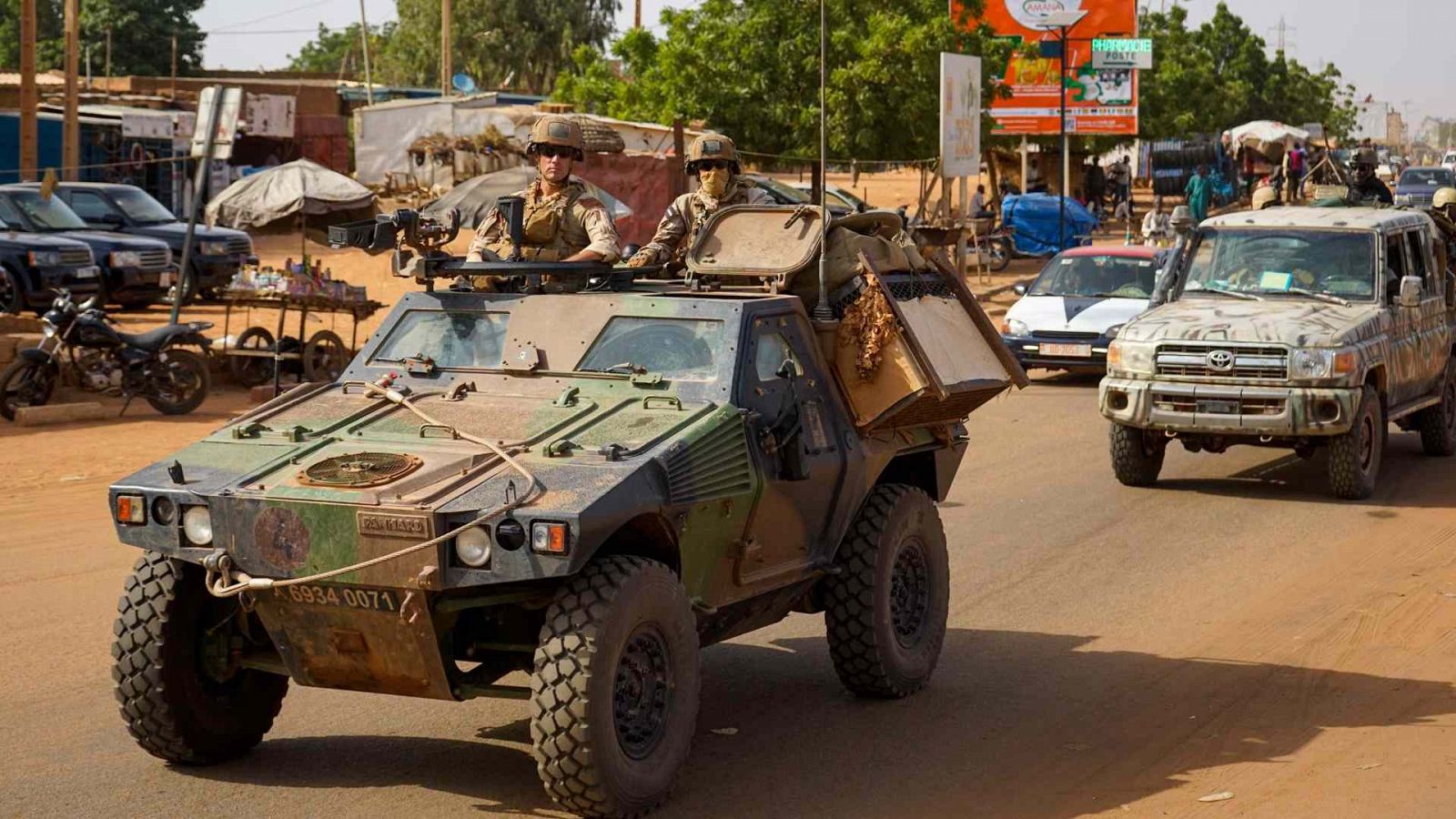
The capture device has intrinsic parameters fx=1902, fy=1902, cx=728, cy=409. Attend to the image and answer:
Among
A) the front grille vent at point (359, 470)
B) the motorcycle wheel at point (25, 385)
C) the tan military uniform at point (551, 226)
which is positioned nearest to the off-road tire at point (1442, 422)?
the tan military uniform at point (551, 226)

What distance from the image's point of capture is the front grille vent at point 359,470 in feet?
19.8

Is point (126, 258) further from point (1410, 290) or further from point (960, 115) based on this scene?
point (1410, 290)

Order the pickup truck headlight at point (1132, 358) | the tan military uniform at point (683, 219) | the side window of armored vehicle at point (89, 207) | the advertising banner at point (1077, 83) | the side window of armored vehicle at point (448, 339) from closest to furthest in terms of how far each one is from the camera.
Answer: the side window of armored vehicle at point (448, 339) → the tan military uniform at point (683, 219) → the pickup truck headlight at point (1132, 358) → the side window of armored vehicle at point (89, 207) → the advertising banner at point (1077, 83)

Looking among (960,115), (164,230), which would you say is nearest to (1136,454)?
(960,115)

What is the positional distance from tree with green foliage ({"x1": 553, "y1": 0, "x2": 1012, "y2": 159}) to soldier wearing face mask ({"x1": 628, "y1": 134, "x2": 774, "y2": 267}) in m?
19.2

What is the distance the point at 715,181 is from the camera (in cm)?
920

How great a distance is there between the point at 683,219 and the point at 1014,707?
2.86 metres

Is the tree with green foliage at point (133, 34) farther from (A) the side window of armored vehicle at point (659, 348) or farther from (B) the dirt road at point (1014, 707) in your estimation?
(A) the side window of armored vehicle at point (659, 348)

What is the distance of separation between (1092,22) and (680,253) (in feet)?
135

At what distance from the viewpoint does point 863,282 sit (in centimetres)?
779

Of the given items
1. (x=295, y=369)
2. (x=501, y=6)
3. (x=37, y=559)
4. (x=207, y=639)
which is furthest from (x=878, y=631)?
(x=501, y=6)

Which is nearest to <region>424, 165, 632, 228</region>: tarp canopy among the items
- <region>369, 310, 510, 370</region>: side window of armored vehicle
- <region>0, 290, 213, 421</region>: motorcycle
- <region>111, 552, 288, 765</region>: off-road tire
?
<region>0, 290, 213, 421</region>: motorcycle

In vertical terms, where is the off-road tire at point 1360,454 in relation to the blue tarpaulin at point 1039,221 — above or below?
below

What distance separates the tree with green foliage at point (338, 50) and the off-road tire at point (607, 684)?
314 feet
